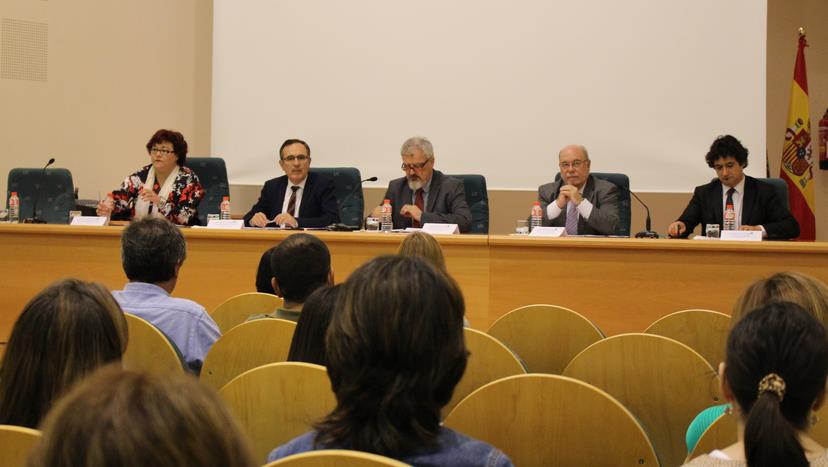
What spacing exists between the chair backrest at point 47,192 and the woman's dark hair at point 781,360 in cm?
496

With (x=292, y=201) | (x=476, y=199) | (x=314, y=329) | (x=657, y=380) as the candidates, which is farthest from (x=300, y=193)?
(x=657, y=380)

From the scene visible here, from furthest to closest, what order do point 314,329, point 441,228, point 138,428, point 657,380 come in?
point 441,228 < point 314,329 < point 657,380 < point 138,428

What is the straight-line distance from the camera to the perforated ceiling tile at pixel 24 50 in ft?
20.4

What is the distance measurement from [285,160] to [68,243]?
1279 millimetres

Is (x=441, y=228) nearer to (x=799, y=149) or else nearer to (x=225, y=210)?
(x=225, y=210)

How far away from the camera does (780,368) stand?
44.3 inches

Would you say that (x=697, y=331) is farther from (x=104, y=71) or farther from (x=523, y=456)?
(x=104, y=71)

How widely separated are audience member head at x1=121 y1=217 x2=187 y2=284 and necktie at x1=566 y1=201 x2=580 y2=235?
252 cm

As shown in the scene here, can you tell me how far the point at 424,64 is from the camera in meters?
6.05

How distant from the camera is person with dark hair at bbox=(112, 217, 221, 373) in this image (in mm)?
2385

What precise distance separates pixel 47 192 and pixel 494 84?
115 inches

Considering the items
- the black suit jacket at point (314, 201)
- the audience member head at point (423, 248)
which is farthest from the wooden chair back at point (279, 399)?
the black suit jacket at point (314, 201)

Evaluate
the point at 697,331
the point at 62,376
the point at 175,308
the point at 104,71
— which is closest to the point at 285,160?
the point at 104,71

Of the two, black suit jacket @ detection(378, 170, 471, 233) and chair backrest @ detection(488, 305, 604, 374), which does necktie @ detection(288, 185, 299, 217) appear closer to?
black suit jacket @ detection(378, 170, 471, 233)
